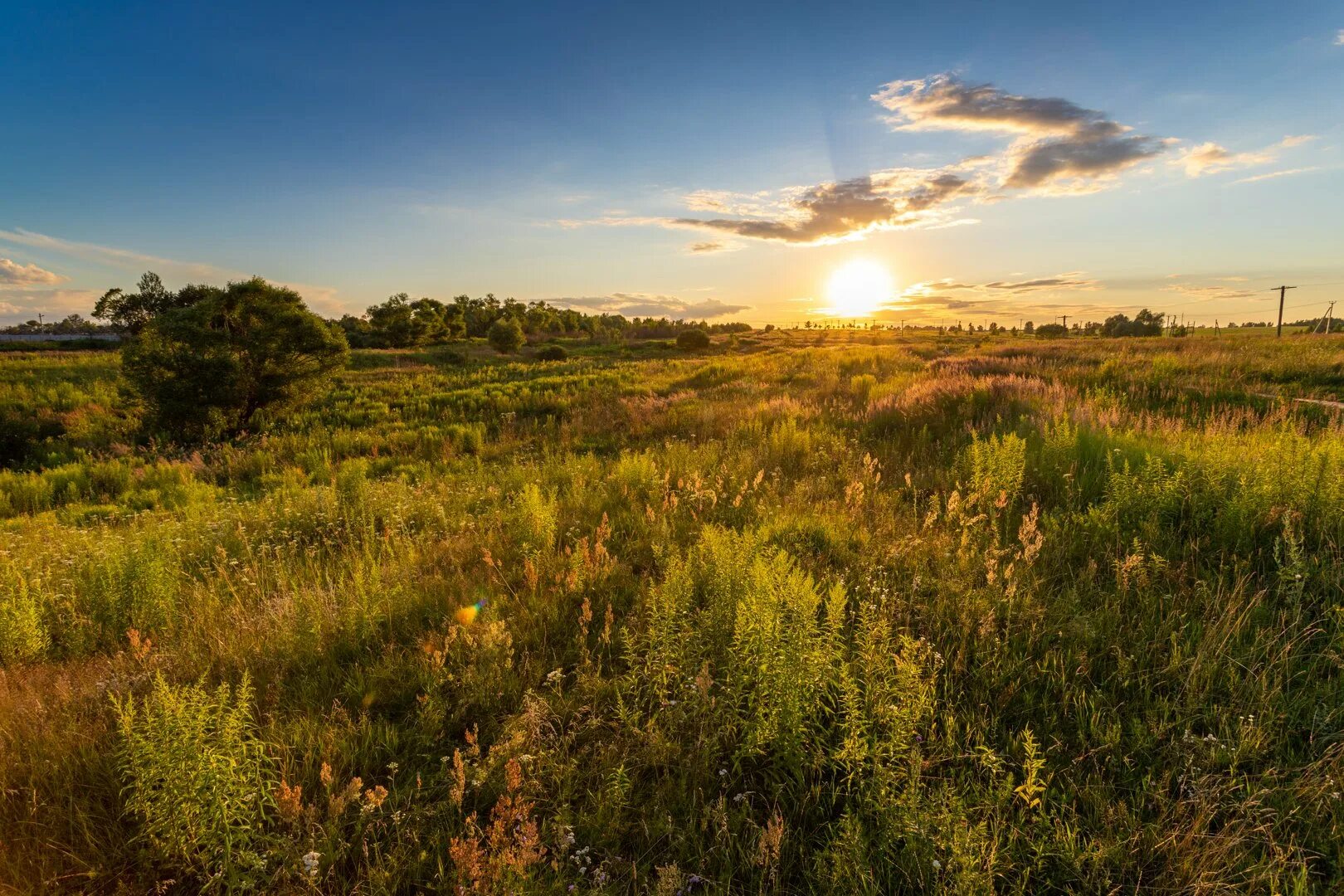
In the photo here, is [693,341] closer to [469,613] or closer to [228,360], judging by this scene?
[228,360]

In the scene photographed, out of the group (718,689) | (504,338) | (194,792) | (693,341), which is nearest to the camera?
(194,792)

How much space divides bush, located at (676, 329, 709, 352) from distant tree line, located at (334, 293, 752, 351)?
8.21 m

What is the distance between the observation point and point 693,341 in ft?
191

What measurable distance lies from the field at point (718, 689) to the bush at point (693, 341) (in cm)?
5207

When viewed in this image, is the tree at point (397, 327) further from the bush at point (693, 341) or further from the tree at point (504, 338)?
the bush at point (693, 341)

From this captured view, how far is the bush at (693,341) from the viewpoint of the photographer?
57.4 m

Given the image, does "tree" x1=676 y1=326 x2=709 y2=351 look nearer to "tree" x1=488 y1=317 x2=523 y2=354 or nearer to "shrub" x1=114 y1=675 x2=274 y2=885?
"tree" x1=488 y1=317 x2=523 y2=354

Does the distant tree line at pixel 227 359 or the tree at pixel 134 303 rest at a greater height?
the tree at pixel 134 303

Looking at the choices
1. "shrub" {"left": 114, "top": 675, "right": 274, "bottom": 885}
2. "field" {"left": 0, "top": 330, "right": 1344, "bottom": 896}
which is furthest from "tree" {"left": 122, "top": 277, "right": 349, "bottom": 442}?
"shrub" {"left": 114, "top": 675, "right": 274, "bottom": 885}

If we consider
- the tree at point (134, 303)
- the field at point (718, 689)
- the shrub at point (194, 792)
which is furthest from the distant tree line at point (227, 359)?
the tree at point (134, 303)

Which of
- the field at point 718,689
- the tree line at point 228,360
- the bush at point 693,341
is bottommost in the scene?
the field at point 718,689

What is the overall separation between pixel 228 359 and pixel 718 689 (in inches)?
766

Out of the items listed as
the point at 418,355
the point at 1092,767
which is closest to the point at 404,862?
the point at 1092,767

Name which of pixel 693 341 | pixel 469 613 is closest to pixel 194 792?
pixel 469 613
